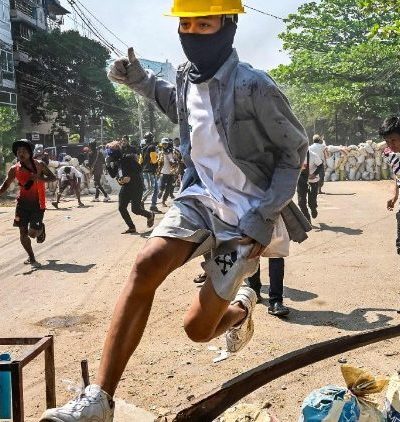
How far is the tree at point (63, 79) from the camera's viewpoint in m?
44.8

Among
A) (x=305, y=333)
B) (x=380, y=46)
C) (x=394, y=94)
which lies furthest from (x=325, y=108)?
(x=305, y=333)

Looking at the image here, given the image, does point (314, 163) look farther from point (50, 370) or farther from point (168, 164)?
point (50, 370)

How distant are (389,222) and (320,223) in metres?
1.34

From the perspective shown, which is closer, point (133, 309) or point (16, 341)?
point (133, 309)

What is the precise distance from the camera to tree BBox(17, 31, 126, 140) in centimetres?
4481

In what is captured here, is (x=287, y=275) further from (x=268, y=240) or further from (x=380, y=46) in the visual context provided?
(x=380, y=46)

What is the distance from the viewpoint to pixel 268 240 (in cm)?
264

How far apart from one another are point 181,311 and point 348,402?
384cm

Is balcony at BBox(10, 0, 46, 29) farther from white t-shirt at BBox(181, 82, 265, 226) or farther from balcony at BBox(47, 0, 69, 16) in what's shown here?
white t-shirt at BBox(181, 82, 265, 226)

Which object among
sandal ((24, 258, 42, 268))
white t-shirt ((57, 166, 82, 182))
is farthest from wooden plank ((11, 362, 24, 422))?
white t-shirt ((57, 166, 82, 182))

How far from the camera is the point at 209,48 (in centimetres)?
259

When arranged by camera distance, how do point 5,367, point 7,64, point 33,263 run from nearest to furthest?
point 5,367 → point 33,263 → point 7,64

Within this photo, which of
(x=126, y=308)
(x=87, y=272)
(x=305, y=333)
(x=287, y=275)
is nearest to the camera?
(x=126, y=308)

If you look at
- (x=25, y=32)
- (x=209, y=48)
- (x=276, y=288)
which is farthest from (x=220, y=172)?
(x=25, y=32)
